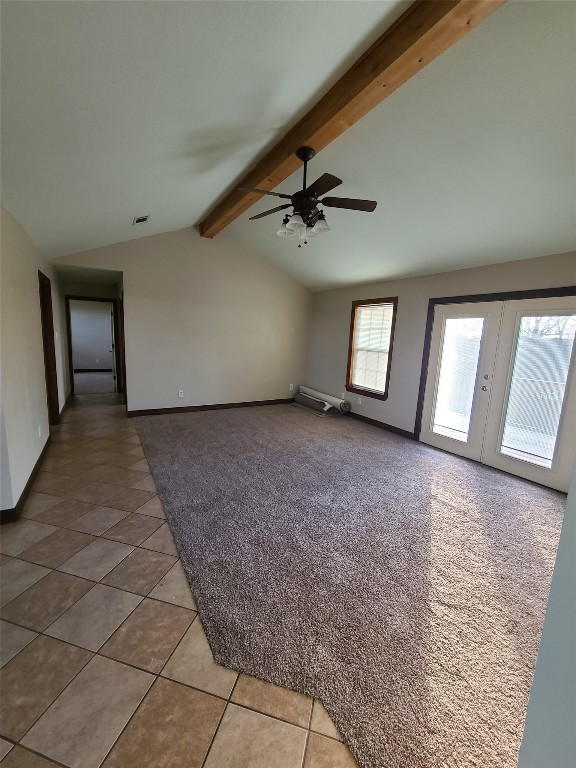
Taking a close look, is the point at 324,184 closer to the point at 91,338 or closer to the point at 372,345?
the point at 372,345

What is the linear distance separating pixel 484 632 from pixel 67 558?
2.36 meters

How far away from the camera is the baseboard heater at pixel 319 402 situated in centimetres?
571

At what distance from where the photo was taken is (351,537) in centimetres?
228

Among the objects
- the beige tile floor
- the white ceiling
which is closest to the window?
the white ceiling

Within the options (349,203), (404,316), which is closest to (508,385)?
(404,316)

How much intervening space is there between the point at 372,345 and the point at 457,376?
1613 millimetres

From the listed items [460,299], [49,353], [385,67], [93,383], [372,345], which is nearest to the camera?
[385,67]

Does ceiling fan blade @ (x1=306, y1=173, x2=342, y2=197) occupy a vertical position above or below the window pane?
above

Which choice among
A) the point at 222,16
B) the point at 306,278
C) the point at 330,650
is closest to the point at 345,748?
the point at 330,650

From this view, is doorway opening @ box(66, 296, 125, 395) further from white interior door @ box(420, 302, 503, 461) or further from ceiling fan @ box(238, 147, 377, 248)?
white interior door @ box(420, 302, 503, 461)

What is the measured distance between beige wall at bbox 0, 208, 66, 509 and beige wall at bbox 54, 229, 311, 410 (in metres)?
1.45

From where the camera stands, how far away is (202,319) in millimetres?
5398

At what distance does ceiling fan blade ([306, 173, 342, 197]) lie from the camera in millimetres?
2299

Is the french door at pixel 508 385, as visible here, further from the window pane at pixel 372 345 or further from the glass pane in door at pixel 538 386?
the window pane at pixel 372 345
